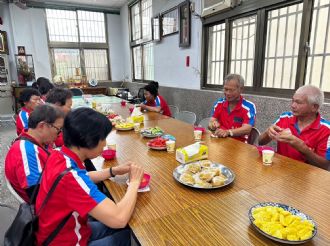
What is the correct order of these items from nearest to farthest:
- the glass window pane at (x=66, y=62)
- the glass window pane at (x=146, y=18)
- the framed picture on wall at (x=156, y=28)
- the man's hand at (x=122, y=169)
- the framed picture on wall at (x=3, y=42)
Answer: the man's hand at (x=122, y=169)
the framed picture on wall at (x=156, y=28)
the glass window pane at (x=146, y=18)
the framed picture on wall at (x=3, y=42)
the glass window pane at (x=66, y=62)

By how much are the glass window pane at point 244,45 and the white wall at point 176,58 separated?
703 millimetres

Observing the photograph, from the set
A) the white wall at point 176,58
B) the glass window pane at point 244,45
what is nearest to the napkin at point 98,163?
the glass window pane at point 244,45

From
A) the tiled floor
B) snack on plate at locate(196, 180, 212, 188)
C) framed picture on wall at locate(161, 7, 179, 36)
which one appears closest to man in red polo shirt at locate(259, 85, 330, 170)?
snack on plate at locate(196, 180, 212, 188)

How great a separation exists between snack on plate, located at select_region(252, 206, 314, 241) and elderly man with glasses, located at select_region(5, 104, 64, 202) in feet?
3.52

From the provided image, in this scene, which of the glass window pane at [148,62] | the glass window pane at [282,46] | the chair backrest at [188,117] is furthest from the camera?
the glass window pane at [148,62]

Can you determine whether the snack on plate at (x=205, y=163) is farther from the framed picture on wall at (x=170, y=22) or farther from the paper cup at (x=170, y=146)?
the framed picture on wall at (x=170, y=22)

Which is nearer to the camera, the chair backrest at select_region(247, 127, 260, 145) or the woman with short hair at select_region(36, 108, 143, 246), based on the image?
the woman with short hair at select_region(36, 108, 143, 246)

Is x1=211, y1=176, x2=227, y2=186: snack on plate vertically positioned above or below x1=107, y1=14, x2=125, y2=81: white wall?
below

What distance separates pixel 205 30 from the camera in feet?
12.2

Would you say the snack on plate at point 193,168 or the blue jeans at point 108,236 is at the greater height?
the snack on plate at point 193,168

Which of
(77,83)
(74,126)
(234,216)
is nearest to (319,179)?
(234,216)

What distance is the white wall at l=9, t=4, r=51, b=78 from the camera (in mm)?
6215

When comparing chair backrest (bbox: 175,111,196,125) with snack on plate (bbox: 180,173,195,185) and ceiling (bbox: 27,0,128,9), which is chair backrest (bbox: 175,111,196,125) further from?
ceiling (bbox: 27,0,128,9)

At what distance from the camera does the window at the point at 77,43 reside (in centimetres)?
684
